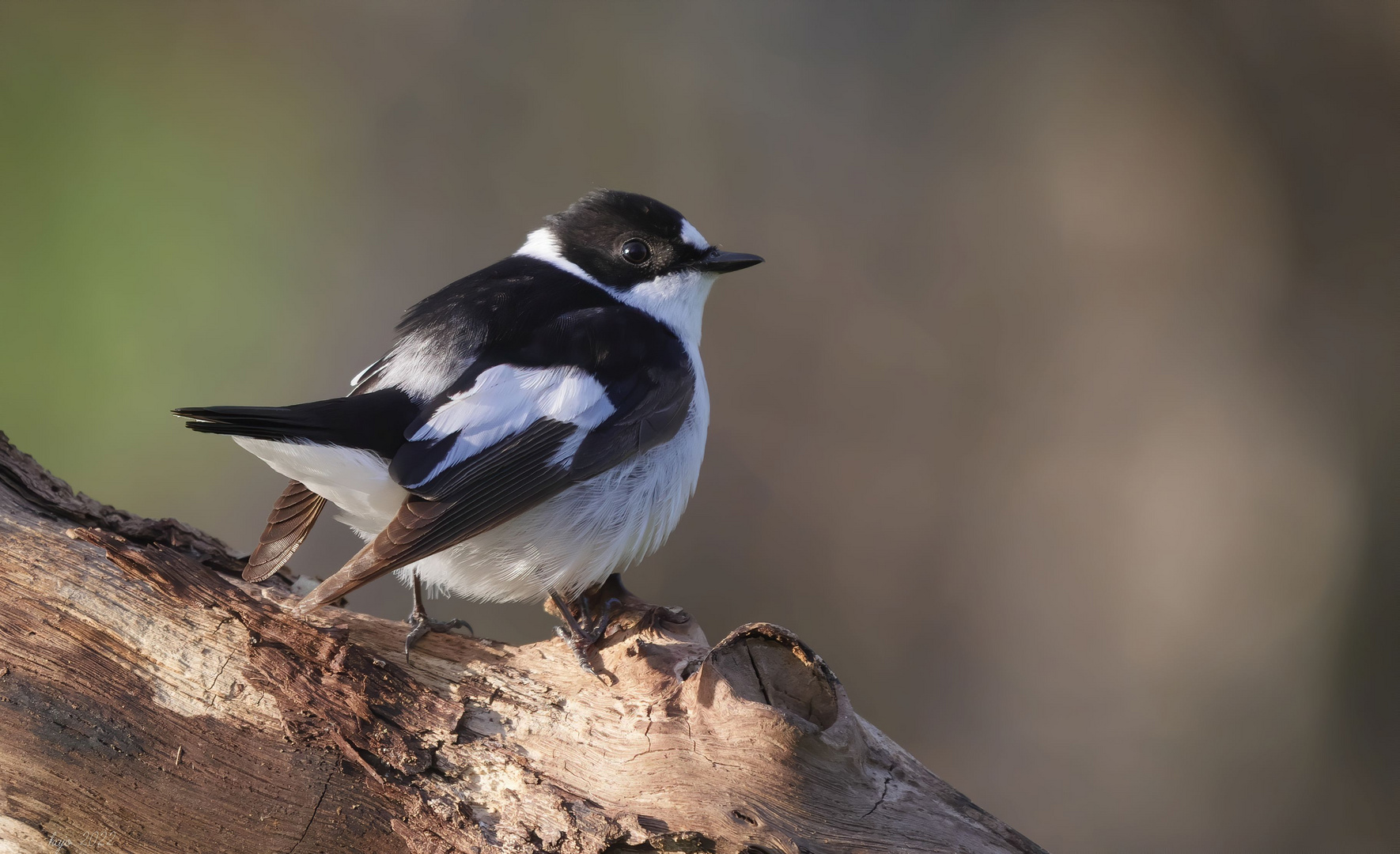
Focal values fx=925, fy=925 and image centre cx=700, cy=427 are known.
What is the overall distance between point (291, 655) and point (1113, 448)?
14.0 feet

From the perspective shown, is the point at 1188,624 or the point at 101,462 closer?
the point at 1188,624

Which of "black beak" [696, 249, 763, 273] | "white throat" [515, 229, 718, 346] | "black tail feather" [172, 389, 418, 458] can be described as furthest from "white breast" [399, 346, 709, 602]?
"black beak" [696, 249, 763, 273]

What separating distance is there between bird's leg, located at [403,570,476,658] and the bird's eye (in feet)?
4.70

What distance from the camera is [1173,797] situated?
15.6ft

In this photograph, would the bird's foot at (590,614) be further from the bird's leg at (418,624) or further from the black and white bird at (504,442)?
the bird's leg at (418,624)

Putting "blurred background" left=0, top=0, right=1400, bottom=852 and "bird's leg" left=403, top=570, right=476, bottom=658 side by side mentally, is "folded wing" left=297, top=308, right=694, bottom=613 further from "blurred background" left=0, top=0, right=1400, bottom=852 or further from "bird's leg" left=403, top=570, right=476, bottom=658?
"blurred background" left=0, top=0, right=1400, bottom=852

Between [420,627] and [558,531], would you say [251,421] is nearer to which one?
[420,627]

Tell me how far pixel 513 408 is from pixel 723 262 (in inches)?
44.3

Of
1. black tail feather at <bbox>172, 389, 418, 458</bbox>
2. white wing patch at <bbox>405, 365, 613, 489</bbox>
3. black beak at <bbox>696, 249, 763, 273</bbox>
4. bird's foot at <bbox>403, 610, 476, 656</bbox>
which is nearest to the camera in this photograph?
black tail feather at <bbox>172, 389, 418, 458</bbox>

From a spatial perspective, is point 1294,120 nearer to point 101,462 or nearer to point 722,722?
point 722,722

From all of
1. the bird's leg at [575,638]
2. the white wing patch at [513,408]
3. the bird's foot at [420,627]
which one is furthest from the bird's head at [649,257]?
the bird's foot at [420,627]

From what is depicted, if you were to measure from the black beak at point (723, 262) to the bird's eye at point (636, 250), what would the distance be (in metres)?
0.20

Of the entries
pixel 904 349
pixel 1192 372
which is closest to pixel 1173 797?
pixel 1192 372

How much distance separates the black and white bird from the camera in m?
2.51
